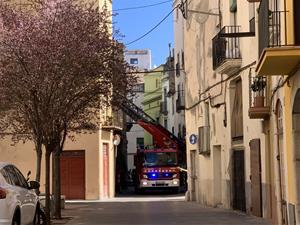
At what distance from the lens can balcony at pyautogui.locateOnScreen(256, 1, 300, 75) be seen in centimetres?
1160

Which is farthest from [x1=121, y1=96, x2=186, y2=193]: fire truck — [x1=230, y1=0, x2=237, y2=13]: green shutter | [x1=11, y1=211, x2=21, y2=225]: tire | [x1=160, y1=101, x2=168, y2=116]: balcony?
[x1=160, y1=101, x2=168, y2=116]: balcony

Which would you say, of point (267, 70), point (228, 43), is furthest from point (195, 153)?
point (267, 70)

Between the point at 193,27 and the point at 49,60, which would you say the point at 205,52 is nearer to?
the point at 193,27

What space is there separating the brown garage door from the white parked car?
61.4 feet

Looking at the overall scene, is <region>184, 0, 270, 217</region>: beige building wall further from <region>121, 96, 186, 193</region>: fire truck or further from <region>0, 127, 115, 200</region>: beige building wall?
<region>121, 96, 186, 193</region>: fire truck

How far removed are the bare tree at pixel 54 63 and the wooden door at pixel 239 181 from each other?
523cm

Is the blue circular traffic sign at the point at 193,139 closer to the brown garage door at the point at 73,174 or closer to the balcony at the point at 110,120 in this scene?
the balcony at the point at 110,120

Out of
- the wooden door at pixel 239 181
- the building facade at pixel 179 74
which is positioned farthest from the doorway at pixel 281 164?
the building facade at pixel 179 74

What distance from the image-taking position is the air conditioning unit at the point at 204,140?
26.7 meters

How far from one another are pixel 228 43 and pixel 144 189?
20.7m

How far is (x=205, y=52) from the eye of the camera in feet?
91.2

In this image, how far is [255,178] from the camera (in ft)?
62.4

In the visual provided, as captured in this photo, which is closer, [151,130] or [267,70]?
[267,70]

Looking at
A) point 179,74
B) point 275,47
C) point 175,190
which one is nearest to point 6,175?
point 275,47
